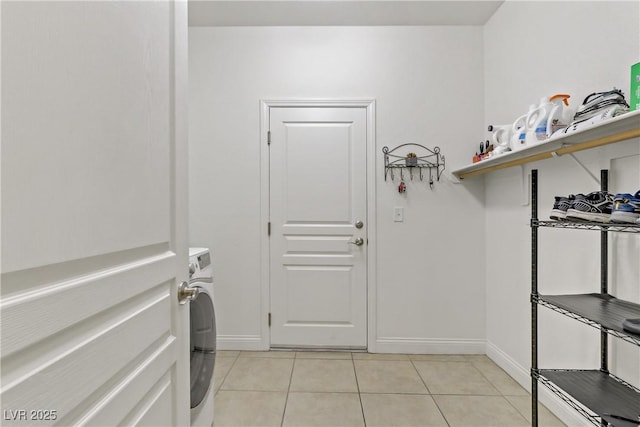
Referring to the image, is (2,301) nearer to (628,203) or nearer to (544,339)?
(628,203)

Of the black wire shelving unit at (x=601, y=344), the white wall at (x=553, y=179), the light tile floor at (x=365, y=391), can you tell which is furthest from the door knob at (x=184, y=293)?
the white wall at (x=553, y=179)

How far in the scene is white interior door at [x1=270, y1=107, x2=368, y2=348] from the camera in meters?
2.88

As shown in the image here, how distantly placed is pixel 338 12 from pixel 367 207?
1556 mm

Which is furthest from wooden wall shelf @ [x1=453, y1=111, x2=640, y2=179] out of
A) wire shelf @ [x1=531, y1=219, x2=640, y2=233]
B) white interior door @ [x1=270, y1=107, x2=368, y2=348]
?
white interior door @ [x1=270, y1=107, x2=368, y2=348]

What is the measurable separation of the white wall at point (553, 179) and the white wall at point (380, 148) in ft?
0.67

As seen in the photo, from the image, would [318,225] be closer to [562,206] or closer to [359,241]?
[359,241]

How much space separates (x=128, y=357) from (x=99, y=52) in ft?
1.85

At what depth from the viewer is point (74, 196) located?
53 centimetres

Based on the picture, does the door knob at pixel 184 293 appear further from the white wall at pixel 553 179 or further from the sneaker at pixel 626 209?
the white wall at pixel 553 179

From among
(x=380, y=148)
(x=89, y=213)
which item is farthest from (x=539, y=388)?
(x=89, y=213)

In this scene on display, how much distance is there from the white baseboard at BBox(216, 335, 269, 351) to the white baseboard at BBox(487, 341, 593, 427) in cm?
181

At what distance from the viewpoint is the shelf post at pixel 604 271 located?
1572mm

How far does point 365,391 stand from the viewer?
2.21 m

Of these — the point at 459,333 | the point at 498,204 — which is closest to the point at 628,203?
the point at 498,204
